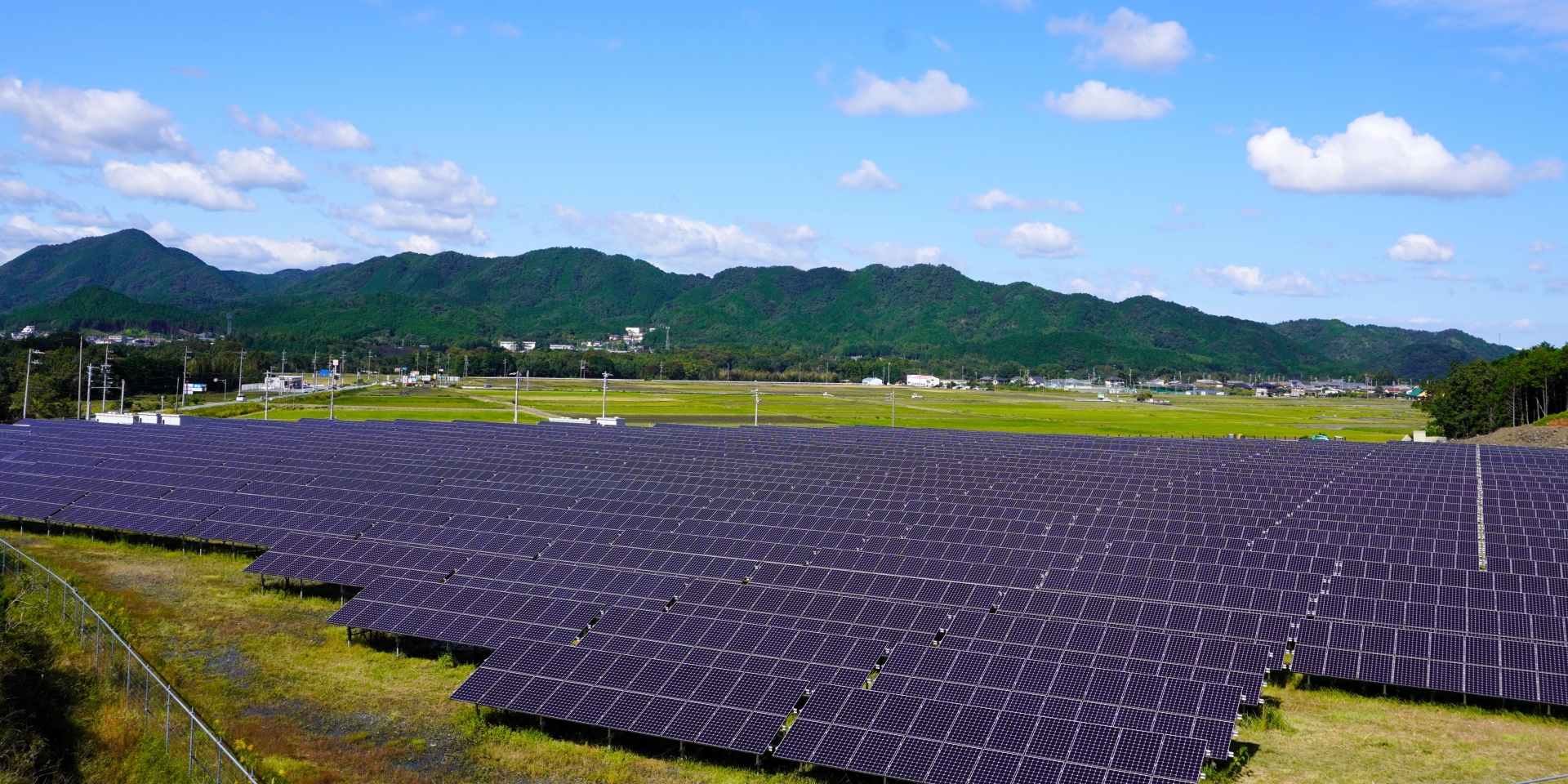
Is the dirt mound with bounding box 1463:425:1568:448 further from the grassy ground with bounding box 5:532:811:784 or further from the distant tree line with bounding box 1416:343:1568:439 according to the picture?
the grassy ground with bounding box 5:532:811:784

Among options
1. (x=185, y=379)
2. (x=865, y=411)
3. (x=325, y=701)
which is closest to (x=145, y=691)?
(x=325, y=701)

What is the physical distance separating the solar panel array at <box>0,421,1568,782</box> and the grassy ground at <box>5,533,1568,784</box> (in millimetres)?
832

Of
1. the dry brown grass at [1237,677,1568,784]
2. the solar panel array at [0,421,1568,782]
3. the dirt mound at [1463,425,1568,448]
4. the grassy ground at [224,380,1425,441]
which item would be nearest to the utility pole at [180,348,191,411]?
the grassy ground at [224,380,1425,441]

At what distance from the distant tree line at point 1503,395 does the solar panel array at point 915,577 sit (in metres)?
68.1

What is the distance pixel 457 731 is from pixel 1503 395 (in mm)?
118606

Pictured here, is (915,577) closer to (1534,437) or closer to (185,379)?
(1534,437)

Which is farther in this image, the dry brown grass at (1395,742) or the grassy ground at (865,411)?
the grassy ground at (865,411)

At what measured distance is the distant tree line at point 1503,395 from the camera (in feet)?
338

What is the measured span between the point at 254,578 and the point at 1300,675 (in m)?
32.3

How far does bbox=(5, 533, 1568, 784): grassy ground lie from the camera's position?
19.4 m

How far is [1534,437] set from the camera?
75000mm

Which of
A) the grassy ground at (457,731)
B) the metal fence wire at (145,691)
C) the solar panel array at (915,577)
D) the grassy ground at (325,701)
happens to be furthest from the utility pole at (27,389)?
the grassy ground at (457,731)

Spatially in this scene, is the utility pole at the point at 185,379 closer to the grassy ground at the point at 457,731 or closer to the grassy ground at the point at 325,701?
the grassy ground at the point at 325,701

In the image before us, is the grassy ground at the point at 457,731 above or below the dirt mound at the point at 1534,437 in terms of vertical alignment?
below
